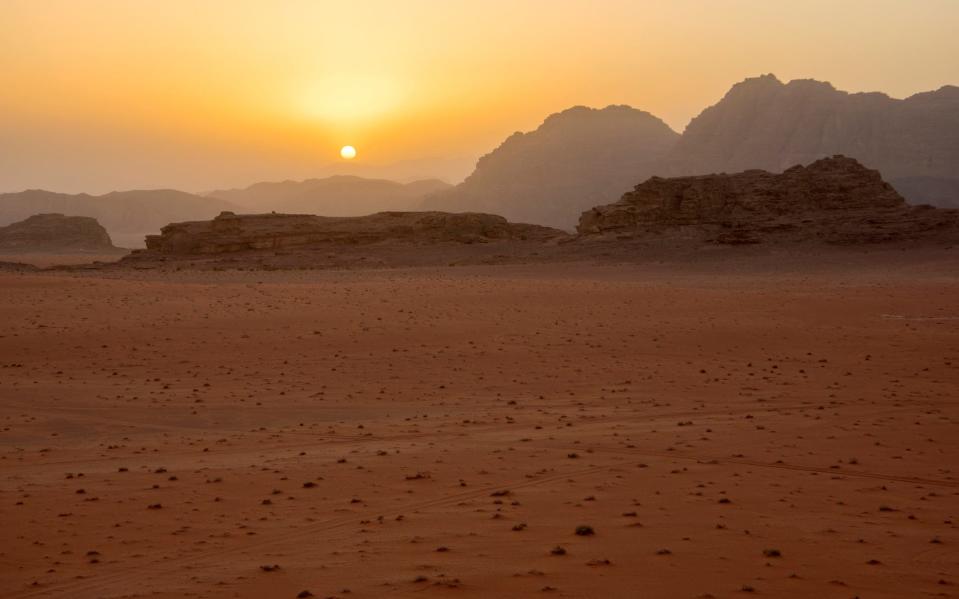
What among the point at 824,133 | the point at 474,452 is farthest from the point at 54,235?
the point at 474,452

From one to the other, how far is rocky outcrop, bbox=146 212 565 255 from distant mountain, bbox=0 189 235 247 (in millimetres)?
114062

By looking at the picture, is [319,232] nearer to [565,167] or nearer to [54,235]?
[54,235]

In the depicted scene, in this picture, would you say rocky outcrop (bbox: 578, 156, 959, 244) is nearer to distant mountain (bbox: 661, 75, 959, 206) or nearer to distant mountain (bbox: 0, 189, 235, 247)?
distant mountain (bbox: 661, 75, 959, 206)

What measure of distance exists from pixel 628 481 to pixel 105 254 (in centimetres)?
8247

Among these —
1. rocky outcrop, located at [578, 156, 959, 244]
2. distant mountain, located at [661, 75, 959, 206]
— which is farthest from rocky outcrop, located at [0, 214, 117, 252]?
distant mountain, located at [661, 75, 959, 206]

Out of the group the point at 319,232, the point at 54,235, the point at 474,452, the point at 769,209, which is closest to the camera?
the point at 474,452

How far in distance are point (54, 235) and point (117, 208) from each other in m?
95.0

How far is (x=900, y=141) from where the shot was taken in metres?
98.0

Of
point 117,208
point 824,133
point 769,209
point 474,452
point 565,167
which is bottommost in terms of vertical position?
point 474,452

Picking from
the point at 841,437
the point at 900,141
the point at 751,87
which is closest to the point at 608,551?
the point at 841,437

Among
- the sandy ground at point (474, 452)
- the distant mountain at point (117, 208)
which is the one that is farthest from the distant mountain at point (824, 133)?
the distant mountain at point (117, 208)

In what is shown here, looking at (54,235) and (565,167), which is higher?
(565,167)

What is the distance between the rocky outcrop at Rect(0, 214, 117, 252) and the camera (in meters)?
85.4

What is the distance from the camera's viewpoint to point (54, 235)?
291 ft
